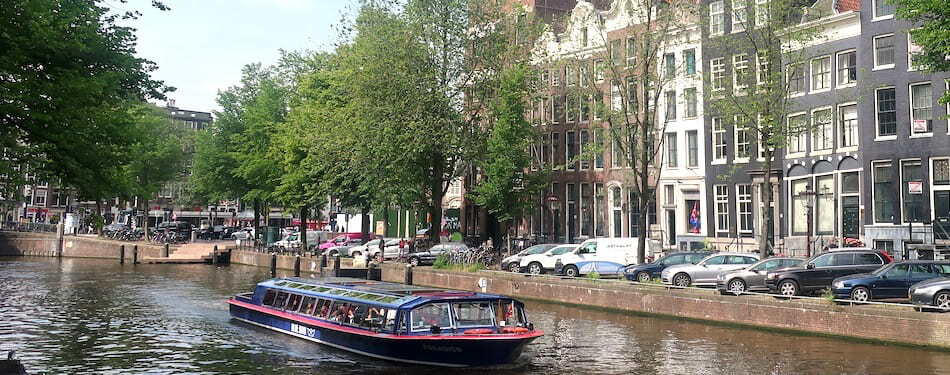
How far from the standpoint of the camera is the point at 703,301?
3300cm

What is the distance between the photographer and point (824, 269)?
32.0 metres

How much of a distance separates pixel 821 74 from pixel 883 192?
759cm

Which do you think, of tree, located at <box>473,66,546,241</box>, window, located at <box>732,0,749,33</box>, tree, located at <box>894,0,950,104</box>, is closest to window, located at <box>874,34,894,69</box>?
window, located at <box>732,0,749,33</box>

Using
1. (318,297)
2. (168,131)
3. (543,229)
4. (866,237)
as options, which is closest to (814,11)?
(866,237)

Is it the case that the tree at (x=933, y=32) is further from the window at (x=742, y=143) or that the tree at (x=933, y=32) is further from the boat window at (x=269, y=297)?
the boat window at (x=269, y=297)

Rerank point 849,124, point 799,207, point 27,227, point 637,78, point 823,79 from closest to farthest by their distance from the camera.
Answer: point 849,124, point 823,79, point 799,207, point 637,78, point 27,227

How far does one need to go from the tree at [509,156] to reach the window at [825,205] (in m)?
18.5

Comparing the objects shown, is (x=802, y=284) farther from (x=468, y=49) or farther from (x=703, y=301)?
(x=468, y=49)

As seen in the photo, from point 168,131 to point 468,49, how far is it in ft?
189

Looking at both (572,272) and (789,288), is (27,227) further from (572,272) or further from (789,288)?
(789,288)

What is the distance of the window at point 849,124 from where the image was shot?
46031 mm

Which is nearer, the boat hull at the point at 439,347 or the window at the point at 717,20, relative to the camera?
the boat hull at the point at 439,347

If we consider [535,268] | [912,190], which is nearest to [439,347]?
[535,268]

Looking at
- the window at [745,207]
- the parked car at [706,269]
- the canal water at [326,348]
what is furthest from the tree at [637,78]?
the canal water at [326,348]
